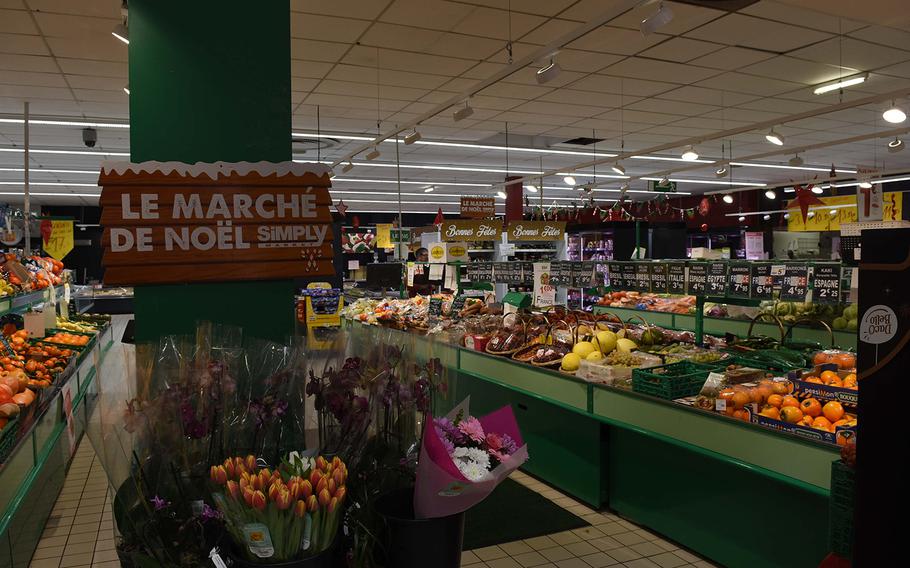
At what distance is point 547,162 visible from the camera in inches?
592

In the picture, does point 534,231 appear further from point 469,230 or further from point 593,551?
point 593,551

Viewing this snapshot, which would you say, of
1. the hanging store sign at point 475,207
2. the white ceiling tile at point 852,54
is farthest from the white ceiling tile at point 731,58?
the hanging store sign at point 475,207

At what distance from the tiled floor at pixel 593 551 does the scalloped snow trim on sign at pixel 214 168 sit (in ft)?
8.02

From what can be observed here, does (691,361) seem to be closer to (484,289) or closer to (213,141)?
(213,141)

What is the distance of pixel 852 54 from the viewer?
736 cm

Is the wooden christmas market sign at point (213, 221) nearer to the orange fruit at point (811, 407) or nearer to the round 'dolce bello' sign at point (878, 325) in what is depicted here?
the round 'dolce bello' sign at point (878, 325)

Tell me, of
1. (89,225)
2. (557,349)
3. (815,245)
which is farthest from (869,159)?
(89,225)

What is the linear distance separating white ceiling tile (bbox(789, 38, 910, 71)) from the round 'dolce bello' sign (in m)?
6.08

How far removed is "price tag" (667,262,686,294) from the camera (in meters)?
6.14

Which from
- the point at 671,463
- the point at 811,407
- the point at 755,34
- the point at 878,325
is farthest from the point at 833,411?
the point at 755,34

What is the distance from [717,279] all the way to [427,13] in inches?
137

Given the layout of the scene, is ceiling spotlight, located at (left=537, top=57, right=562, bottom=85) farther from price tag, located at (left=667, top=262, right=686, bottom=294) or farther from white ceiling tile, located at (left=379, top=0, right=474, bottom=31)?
price tag, located at (left=667, top=262, right=686, bottom=294)

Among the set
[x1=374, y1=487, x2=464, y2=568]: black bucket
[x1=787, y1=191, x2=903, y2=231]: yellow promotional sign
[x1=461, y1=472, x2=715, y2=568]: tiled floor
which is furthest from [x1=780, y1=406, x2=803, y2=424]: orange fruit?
[x1=787, y1=191, x2=903, y2=231]: yellow promotional sign

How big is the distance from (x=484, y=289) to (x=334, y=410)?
730cm
